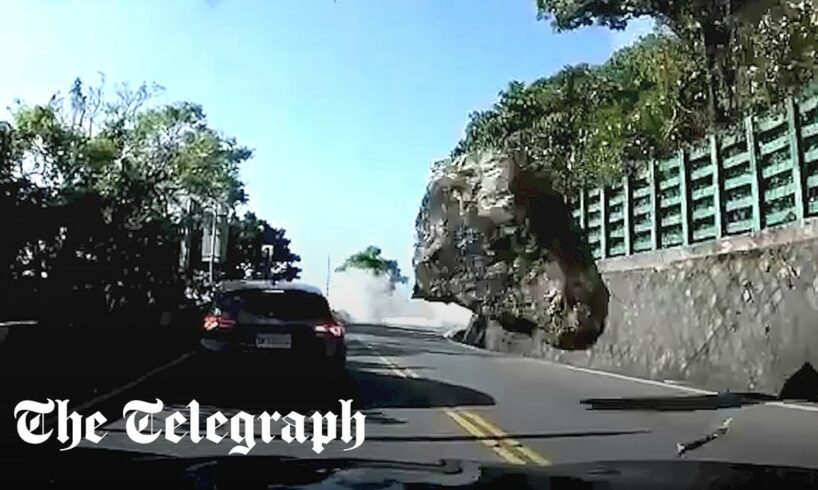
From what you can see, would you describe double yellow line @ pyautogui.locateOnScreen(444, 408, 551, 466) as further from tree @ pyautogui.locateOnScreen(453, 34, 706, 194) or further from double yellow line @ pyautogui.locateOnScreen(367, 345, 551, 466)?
tree @ pyautogui.locateOnScreen(453, 34, 706, 194)

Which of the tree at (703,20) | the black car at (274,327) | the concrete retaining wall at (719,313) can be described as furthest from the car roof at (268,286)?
the tree at (703,20)

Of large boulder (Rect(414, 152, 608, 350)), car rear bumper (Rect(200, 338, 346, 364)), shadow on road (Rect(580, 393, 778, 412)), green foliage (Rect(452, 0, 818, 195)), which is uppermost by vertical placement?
green foliage (Rect(452, 0, 818, 195))

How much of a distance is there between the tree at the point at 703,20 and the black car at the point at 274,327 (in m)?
12.2

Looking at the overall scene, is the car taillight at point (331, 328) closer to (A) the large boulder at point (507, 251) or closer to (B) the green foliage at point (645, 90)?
(B) the green foliage at point (645, 90)

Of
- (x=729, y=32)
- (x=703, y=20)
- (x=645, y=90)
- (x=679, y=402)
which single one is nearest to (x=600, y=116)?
(x=645, y=90)

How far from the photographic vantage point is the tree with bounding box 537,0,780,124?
74.0 ft

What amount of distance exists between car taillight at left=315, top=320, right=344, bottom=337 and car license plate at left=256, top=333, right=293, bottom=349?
379 millimetres

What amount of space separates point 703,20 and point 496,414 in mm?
15070

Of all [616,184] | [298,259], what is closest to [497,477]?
[616,184]

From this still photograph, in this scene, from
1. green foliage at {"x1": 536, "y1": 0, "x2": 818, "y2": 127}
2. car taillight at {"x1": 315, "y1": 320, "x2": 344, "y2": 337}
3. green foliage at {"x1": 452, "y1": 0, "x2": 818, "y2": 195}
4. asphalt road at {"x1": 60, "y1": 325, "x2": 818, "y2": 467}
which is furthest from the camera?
green foliage at {"x1": 452, "y1": 0, "x2": 818, "y2": 195}

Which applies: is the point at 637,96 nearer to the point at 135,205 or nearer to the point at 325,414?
the point at 135,205

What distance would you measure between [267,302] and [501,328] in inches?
701

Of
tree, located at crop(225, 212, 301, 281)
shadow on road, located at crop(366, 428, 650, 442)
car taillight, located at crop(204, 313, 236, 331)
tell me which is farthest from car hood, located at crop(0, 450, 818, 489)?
tree, located at crop(225, 212, 301, 281)

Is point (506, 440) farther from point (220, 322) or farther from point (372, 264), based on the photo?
point (372, 264)
